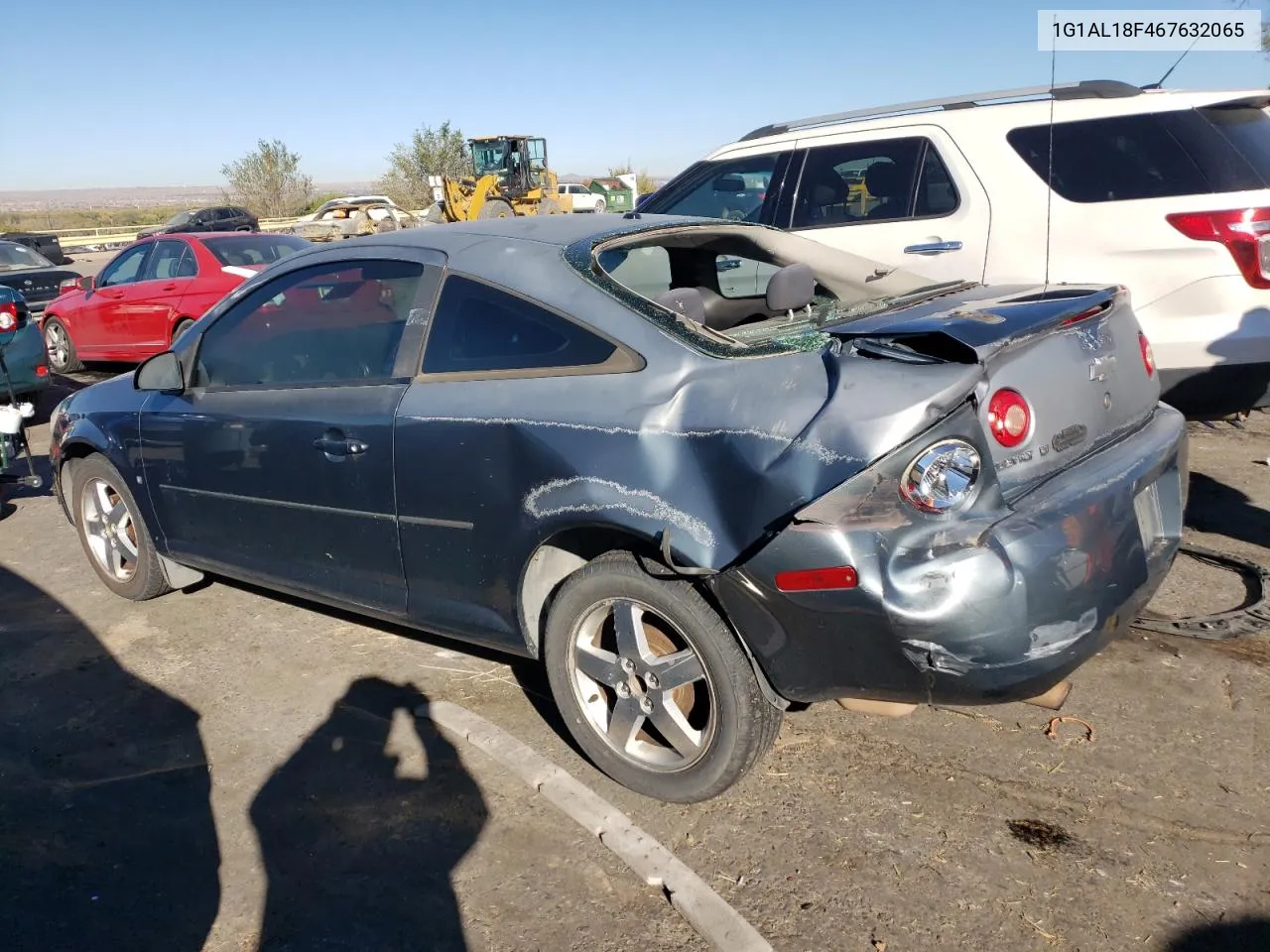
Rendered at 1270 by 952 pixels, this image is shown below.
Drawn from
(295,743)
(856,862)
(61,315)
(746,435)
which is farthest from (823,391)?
(61,315)

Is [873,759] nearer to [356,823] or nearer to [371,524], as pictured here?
[356,823]

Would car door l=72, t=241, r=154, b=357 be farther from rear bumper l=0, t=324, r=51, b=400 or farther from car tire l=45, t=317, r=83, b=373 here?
rear bumper l=0, t=324, r=51, b=400

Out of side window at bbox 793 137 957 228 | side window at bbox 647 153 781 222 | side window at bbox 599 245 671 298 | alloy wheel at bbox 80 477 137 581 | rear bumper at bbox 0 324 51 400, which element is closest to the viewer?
side window at bbox 599 245 671 298

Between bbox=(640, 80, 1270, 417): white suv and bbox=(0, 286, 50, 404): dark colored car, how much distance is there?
6.18 metres

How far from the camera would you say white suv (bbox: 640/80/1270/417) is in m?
4.76

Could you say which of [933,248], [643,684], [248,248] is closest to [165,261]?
[248,248]

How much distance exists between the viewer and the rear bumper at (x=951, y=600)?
2.49 meters

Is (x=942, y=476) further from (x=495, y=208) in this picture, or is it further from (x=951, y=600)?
(x=495, y=208)

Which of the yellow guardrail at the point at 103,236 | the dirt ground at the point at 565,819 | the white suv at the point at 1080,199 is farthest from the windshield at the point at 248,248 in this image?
the yellow guardrail at the point at 103,236

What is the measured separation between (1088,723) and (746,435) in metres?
1.69

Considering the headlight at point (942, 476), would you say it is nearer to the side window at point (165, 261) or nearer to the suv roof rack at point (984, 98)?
the suv roof rack at point (984, 98)

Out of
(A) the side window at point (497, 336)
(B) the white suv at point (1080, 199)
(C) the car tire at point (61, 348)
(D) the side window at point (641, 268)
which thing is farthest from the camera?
(C) the car tire at point (61, 348)

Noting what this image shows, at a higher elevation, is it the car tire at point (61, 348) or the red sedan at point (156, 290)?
the red sedan at point (156, 290)

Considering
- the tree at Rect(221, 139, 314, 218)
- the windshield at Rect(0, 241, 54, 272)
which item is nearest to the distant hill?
the tree at Rect(221, 139, 314, 218)
